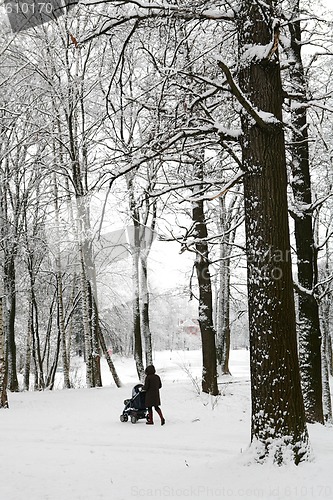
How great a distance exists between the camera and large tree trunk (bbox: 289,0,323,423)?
9.05 metres

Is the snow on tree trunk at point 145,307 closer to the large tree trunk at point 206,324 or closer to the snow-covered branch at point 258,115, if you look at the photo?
the large tree trunk at point 206,324

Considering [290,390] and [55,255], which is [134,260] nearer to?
[55,255]

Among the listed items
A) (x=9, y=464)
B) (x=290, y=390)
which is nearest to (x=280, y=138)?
(x=290, y=390)

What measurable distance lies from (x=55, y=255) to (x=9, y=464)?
14.9 meters

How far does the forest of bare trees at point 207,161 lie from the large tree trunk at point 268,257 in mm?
15

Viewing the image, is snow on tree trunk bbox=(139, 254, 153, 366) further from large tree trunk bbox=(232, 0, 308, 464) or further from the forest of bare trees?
large tree trunk bbox=(232, 0, 308, 464)

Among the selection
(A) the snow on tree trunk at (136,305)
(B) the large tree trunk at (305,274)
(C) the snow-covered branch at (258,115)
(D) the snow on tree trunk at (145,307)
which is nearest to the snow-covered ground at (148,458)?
(B) the large tree trunk at (305,274)

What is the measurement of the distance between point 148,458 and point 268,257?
332 cm

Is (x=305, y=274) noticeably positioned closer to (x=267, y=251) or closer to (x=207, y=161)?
(x=207, y=161)

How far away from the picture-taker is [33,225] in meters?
20.8

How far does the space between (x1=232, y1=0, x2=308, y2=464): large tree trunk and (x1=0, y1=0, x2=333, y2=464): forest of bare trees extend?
15 millimetres

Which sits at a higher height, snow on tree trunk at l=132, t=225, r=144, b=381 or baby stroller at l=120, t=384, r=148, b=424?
snow on tree trunk at l=132, t=225, r=144, b=381

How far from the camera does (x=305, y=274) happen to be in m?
9.43

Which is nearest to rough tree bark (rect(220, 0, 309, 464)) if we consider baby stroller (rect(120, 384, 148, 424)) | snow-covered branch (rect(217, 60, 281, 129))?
snow-covered branch (rect(217, 60, 281, 129))
